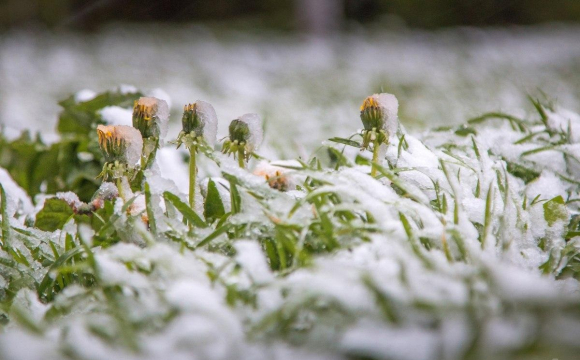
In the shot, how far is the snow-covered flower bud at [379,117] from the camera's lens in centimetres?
87

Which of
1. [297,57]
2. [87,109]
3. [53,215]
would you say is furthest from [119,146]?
[297,57]

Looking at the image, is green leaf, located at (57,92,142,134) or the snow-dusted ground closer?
the snow-dusted ground

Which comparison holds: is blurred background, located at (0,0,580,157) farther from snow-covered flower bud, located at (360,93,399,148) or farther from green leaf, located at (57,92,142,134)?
snow-covered flower bud, located at (360,93,399,148)

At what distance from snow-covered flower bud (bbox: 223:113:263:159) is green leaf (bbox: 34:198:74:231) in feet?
1.13

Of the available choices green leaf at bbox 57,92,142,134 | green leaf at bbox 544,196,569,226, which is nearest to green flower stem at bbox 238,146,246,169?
green leaf at bbox 544,196,569,226

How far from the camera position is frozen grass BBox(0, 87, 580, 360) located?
20.8 inches

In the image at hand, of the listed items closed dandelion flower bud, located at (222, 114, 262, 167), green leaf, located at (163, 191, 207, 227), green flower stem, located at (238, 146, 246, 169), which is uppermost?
closed dandelion flower bud, located at (222, 114, 262, 167)

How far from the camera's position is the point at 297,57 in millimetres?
5504

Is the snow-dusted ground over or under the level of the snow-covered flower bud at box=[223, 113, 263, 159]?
under

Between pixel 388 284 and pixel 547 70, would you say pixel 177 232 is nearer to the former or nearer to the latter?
pixel 388 284

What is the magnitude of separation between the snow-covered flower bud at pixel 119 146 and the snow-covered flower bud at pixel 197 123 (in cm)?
7

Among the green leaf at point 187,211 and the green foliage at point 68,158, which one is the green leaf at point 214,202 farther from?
the green foliage at point 68,158

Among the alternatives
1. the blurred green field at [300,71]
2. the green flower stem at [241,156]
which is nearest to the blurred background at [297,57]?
the blurred green field at [300,71]

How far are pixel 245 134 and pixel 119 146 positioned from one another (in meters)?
0.20
